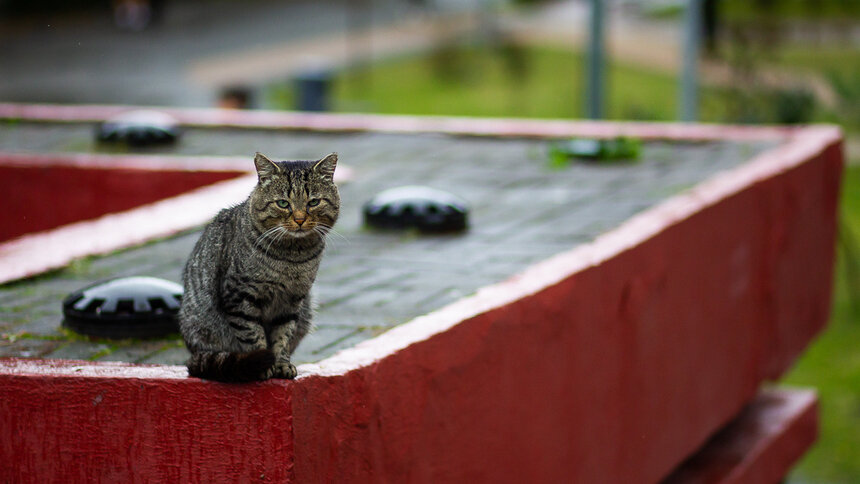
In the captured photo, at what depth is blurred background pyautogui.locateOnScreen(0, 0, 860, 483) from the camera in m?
18.8

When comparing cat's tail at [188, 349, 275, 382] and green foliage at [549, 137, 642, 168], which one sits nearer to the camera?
cat's tail at [188, 349, 275, 382]

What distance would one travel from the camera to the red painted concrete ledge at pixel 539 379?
4.18 metres

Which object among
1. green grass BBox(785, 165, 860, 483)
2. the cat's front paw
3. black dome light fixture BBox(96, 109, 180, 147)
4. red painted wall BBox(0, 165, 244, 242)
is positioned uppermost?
the cat's front paw

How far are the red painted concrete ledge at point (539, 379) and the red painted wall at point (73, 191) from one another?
3.70 metres

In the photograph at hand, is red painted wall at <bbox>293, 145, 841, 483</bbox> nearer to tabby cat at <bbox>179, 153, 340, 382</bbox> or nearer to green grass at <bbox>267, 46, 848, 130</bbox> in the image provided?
tabby cat at <bbox>179, 153, 340, 382</bbox>

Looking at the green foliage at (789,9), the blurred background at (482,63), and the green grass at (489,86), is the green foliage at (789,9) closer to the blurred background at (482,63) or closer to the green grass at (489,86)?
the blurred background at (482,63)

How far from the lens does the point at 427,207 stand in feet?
25.4

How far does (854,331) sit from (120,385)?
18.2 metres

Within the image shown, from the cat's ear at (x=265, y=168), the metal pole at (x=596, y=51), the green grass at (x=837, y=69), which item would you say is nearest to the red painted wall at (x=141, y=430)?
the cat's ear at (x=265, y=168)

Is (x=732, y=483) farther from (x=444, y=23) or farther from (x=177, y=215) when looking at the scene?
(x=444, y=23)

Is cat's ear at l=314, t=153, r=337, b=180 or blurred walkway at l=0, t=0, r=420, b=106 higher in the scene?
cat's ear at l=314, t=153, r=337, b=180

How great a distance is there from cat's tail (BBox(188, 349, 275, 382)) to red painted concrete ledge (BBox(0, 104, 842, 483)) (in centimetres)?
4

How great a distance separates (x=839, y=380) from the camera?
18875mm

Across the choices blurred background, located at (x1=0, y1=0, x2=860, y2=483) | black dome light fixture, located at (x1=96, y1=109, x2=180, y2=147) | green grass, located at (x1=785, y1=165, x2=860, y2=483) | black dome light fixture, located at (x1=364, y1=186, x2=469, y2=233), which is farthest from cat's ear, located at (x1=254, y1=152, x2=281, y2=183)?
green grass, located at (x1=785, y1=165, x2=860, y2=483)
